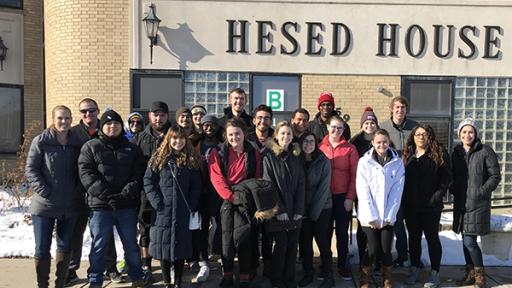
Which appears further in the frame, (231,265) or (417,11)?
(417,11)

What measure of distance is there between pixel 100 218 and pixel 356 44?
600cm

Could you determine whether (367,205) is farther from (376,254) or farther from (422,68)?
(422,68)

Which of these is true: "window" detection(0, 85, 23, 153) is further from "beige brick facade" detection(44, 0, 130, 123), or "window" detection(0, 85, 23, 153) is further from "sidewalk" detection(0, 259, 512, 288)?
"sidewalk" detection(0, 259, 512, 288)

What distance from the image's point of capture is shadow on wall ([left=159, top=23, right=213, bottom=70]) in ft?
27.5

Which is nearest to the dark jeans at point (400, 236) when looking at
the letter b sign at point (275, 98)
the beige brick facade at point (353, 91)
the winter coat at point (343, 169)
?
the winter coat at point (343, 169)

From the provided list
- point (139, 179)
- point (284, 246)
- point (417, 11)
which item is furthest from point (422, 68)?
point (139, 179)

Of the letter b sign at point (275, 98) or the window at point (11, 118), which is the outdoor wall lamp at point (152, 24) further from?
the window at point (11, 118)

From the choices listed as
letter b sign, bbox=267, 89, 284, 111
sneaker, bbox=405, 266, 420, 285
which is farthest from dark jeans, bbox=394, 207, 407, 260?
letter b sign, bbox=267, 89, 284, 111

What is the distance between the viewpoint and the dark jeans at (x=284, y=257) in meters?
4.51

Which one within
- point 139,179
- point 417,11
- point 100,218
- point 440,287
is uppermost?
point 417,11

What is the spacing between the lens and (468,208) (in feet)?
15.7

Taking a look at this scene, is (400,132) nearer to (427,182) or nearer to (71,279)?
(427,182)

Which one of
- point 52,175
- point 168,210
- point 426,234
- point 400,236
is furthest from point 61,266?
point 426,234

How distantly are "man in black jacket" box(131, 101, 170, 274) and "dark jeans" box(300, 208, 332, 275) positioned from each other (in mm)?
1673
